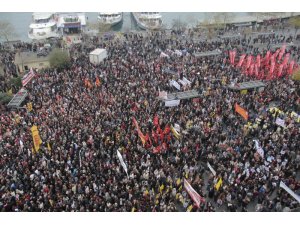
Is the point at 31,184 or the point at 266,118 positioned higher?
the point at 266,118

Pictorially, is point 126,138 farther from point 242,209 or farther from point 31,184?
point 242,209

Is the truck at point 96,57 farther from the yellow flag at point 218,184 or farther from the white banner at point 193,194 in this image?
the yellow flag at point 218,184

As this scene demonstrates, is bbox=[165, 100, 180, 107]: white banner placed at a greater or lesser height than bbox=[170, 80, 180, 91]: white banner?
lesser

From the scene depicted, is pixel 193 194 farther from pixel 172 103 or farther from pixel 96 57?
pixel 96 57

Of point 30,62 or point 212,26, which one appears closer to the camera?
point 30,62

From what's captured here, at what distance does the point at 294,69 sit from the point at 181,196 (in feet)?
55.3

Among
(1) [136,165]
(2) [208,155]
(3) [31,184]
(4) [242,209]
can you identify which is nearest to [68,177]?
(3) [31,184]

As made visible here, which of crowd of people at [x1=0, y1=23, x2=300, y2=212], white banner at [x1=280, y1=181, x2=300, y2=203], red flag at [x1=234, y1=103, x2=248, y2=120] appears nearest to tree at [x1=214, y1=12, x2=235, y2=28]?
crowd of people at [x1=0, y1=23, x2=300, y2=212]

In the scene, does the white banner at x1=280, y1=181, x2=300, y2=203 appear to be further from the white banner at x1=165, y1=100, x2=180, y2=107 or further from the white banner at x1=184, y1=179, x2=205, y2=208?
the white banner at x1=165, y1=100, x2=180, y2=107

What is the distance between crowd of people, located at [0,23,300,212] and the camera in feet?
44.9

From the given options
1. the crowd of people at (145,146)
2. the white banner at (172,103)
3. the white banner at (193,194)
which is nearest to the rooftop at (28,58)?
the crowd of people at (145,146)

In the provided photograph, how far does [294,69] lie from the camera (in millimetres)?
25453

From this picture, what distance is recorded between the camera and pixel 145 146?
54.9 feet

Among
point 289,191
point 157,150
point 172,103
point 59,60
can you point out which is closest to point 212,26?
point 59,60
